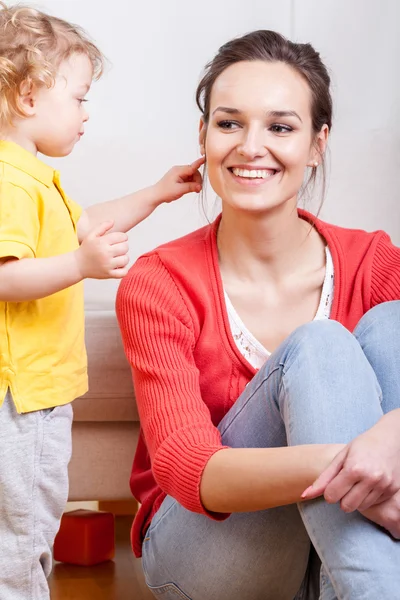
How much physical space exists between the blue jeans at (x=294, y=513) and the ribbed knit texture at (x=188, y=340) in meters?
0.08

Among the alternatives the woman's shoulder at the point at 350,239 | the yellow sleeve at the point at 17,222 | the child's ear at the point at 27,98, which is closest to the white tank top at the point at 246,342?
the woman's shoulder at the point at 350,239

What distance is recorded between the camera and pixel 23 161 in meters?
1.53

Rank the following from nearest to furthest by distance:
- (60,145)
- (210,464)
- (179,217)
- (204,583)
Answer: (210,464), (204,583), (60,145), (179,217)

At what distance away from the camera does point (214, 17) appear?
2934 mm

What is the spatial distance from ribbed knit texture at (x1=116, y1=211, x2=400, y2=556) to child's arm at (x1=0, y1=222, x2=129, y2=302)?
13cm

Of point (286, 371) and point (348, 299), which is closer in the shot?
point (286, 371)

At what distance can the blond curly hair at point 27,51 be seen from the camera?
1.53 metres

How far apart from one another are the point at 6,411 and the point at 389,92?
198 centimetres

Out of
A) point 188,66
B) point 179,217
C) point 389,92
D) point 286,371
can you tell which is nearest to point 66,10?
point 188,66

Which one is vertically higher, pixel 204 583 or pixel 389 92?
pixel 389 92

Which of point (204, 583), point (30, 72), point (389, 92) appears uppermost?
point (30, 72)

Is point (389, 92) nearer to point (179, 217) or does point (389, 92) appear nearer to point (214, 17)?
point (214, 17)

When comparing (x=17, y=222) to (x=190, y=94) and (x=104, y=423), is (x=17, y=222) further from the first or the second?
(x=190, y=94)

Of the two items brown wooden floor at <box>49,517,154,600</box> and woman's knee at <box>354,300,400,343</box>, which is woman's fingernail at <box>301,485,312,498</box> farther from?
brown wooden floor at <box>49,517,154,600</box>
